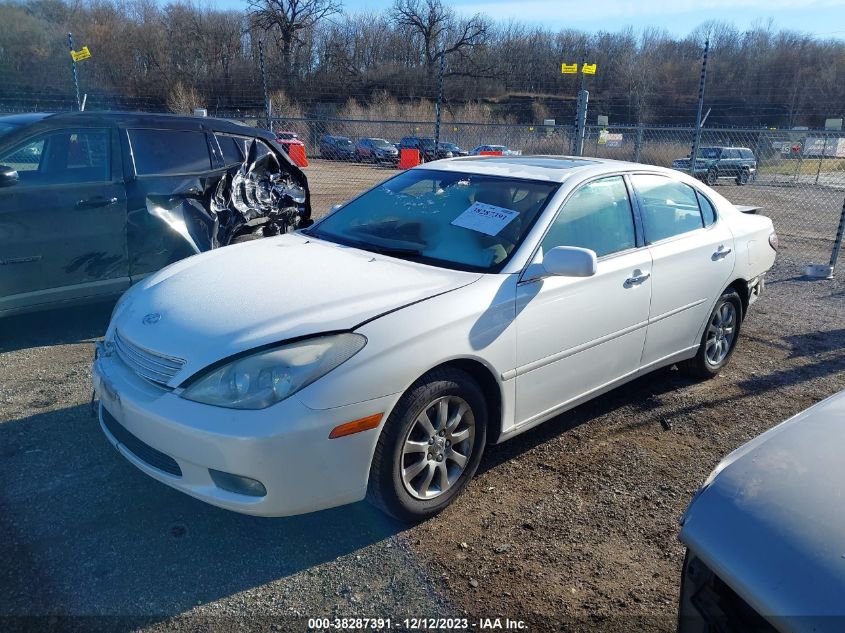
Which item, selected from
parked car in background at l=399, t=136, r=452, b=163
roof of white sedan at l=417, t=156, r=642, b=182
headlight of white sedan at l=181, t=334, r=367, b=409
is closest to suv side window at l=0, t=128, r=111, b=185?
roof of white sedan at l=417, t=156, r=642, b=182

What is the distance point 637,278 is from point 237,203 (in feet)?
13.0

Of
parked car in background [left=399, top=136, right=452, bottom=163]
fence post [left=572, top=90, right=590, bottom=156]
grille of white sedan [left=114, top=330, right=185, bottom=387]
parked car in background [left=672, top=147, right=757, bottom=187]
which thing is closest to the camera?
grille of white sedan [left=114, top=330, right=185, bottom=387]

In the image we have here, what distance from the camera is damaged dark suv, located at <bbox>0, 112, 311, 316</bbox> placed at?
15.8 feet

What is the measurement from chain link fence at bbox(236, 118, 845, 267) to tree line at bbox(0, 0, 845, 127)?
2040 mm

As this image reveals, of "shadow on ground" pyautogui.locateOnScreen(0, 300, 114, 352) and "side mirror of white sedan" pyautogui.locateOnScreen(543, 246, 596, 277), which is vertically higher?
"side mirror of white sedan" pyautogui.locateOnScreen(543, 246, 596, 277)

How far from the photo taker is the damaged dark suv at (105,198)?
482 centimetres

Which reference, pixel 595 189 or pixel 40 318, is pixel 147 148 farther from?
pixel 595 189

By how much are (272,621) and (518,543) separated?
1.11 m

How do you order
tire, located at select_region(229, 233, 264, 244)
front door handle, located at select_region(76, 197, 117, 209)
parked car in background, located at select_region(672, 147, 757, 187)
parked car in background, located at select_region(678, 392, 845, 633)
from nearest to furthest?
parked car in background, located at select_region(678, 392, 845, 633) < front door handle, located at select_region(76, 197, 117, 209) < tire, located at select_region(229, 233, 264, 244) < parked car in background, located at select_region(672, 147, 757, 187)

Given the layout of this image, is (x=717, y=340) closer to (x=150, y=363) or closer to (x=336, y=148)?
(x=150, y=363)

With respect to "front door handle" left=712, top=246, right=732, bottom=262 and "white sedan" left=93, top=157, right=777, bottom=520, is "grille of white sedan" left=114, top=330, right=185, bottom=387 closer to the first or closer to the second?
"white sedan" left=93, top=157, right=777, bottom=520

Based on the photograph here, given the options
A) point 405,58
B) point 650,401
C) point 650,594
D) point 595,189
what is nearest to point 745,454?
point 650,594

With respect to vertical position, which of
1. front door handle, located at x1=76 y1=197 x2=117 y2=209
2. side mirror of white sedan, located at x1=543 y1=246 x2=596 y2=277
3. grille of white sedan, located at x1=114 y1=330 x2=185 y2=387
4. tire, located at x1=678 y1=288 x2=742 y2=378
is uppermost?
side mirror of white sedan, located at x1=543 y1=246 x2=596 y2=277

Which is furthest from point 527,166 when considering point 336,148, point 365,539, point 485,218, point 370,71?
point 370,71
